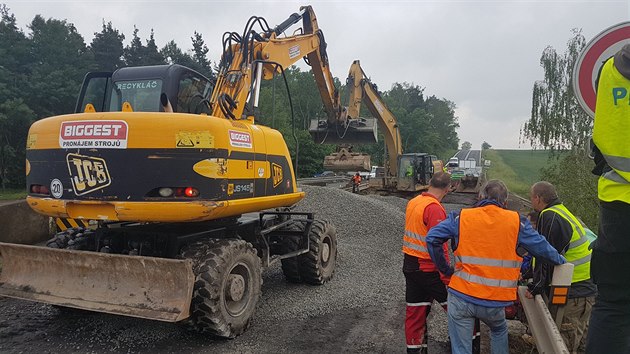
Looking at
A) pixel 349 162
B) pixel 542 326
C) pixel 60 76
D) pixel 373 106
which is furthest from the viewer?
pixel 60 76

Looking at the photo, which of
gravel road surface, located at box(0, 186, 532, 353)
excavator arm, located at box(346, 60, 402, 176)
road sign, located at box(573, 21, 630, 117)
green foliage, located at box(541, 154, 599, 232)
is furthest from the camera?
excavator arm, located at box(346, 60, 402, 176)

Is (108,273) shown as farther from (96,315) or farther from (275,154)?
(275,154)

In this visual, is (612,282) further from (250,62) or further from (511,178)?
(511,178)

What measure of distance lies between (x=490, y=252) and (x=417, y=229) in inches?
44.7

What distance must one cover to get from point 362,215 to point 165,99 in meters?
7.12

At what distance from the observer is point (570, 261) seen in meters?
3.65

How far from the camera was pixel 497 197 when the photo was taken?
3.20 m

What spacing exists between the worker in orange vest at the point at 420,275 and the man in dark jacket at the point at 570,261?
2.61 feet

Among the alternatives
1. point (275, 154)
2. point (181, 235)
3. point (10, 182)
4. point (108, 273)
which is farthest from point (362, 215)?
point (10, 182)

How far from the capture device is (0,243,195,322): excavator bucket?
4.07 meters

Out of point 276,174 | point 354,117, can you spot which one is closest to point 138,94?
point 276,174

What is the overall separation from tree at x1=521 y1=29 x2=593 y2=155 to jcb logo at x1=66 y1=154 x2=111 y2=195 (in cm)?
2034

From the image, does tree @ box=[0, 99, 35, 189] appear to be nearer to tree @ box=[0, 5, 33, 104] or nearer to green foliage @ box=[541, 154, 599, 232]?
tree @ box=[0, 5, 33, 104]

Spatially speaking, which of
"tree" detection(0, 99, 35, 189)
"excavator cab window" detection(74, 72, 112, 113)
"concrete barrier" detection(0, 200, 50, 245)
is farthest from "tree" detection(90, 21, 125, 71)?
"excavator cab window" detection(74, 72, 112, 113)
